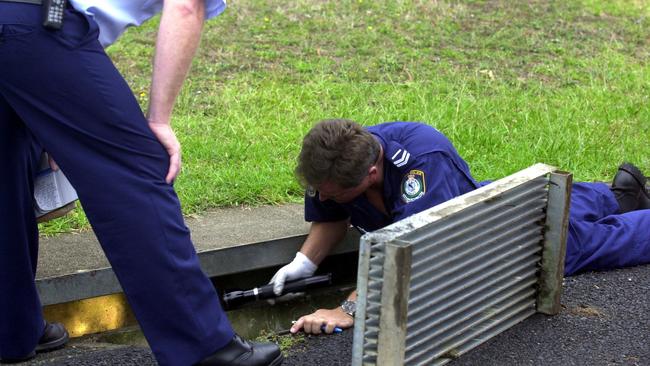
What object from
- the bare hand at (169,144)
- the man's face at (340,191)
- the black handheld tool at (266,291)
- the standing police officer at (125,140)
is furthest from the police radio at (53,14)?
the black handheld tool at (266,291)

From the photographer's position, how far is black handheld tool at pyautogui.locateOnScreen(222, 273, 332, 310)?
13.5ft

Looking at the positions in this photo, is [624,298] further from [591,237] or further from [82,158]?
[82,158]

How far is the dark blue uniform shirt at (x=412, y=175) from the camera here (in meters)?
3.77

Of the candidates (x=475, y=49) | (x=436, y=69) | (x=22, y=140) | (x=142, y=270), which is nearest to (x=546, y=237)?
(x=142, y=270)

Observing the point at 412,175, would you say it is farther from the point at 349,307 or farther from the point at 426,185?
the point at 349,307

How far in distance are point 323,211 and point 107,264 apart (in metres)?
0.92

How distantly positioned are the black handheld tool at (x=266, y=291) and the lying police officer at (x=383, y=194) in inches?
1.3

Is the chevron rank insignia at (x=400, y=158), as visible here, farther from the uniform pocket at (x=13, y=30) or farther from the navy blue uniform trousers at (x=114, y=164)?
the uniform pocket at (x=13, y=30)

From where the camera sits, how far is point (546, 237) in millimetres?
3801

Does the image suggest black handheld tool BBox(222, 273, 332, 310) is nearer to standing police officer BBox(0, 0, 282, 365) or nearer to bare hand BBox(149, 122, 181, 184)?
standing police officer BBox(0, 0, 282, 365)

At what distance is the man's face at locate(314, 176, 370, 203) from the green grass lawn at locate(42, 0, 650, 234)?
46.7 inches

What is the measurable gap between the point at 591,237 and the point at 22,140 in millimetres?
2476

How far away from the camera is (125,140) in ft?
9.23

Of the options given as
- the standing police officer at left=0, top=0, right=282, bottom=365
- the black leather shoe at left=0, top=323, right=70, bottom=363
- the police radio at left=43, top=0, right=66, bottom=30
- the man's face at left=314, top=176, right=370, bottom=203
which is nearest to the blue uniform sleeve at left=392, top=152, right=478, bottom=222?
the man's face at left=314, top=176, right=370, bottom=203
